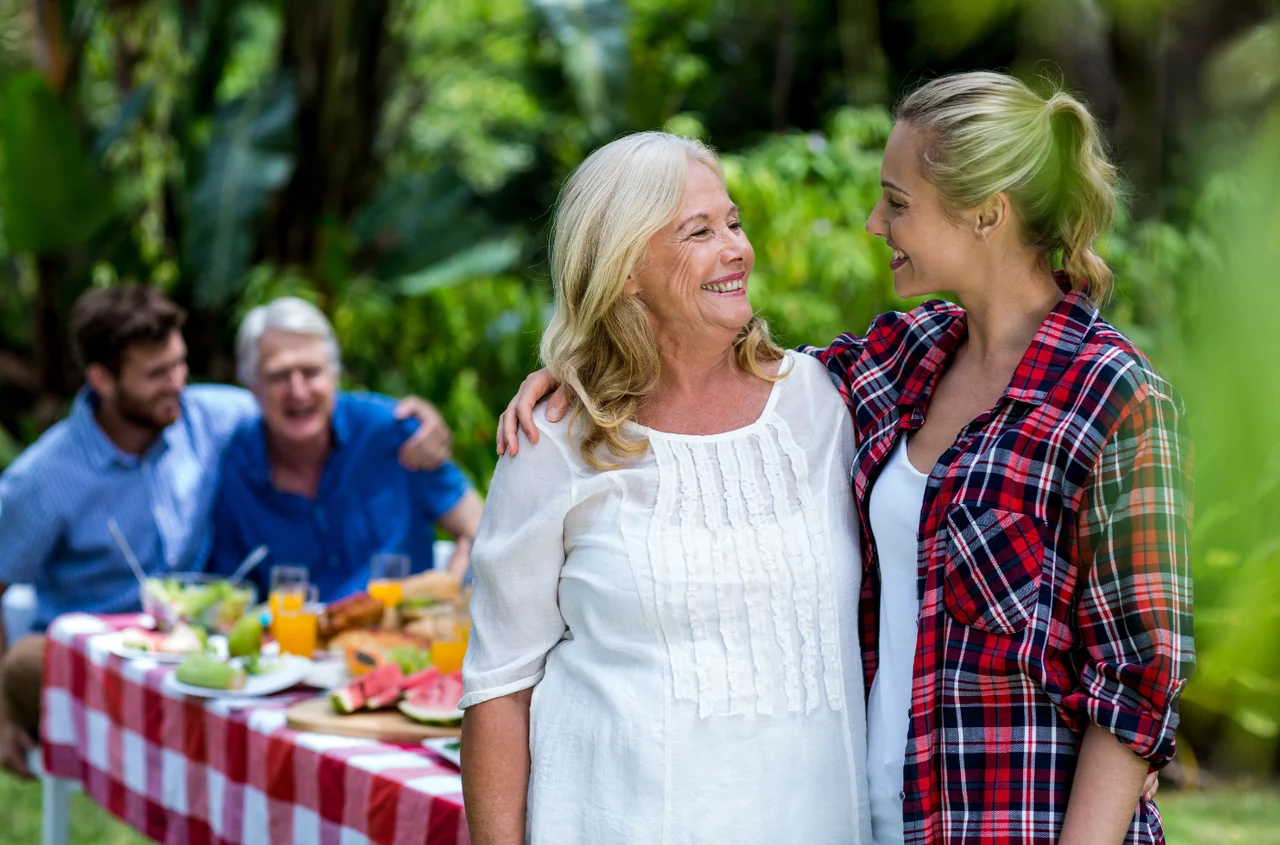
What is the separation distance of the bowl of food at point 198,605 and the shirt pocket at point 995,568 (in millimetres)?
2355

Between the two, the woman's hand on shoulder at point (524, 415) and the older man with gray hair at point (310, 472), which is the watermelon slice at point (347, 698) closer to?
the woman's hand on shoulder at point (524, 415)

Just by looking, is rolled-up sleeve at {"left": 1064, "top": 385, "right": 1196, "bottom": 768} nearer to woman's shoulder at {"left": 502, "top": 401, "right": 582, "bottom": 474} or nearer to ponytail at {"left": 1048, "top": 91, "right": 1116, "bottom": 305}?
ponytail at {"left": 1048, "top": 91, "right": 1116, "bottom": 305}

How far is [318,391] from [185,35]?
5.15 meters

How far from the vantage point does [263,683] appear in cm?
308

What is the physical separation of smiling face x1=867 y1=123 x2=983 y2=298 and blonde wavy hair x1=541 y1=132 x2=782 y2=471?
0.34m

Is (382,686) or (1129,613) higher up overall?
(1129,613)

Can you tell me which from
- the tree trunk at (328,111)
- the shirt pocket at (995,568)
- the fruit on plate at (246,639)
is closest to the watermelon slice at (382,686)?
the fruit on plate at (246,639)

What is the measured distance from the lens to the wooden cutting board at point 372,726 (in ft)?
9.04

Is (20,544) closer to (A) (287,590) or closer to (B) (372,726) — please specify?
(A) (287,590)

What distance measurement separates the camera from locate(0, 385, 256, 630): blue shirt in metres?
4.04

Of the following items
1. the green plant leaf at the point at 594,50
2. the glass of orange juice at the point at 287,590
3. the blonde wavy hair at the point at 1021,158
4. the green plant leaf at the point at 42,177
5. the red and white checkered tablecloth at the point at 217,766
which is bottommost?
the red and white checkered tablecloth at the point at 217,766

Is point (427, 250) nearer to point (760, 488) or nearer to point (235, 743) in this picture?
point (235, 743)

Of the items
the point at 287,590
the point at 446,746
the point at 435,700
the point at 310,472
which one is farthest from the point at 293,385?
the point at 446,746

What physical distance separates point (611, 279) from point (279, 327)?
2.40m
